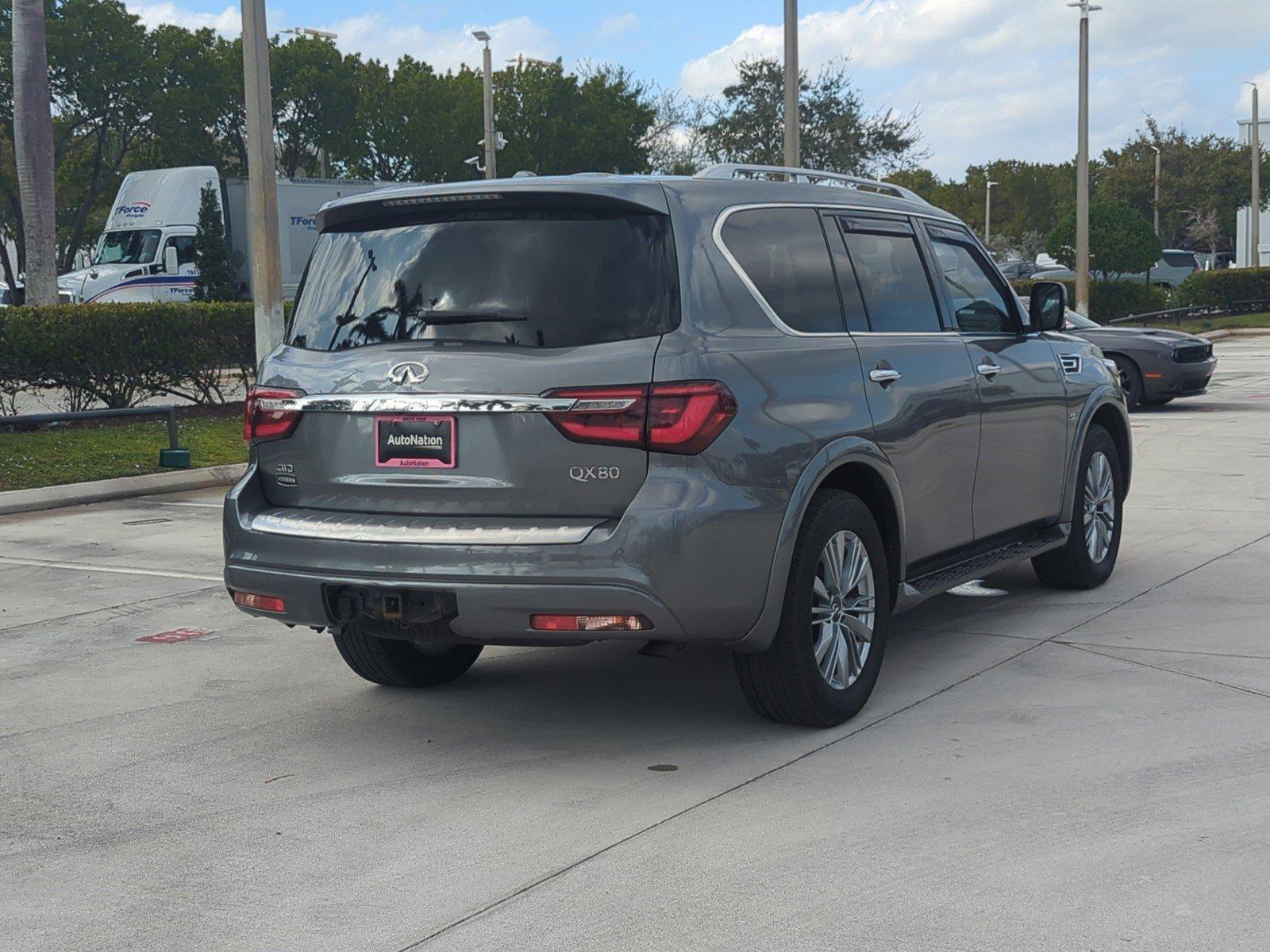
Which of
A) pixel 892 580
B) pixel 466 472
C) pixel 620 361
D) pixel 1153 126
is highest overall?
pixel 1153 126

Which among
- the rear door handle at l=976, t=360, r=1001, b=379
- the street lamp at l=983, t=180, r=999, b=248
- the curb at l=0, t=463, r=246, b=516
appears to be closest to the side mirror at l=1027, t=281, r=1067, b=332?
the rear door handle at l=976, t=360, r=1001, b=379

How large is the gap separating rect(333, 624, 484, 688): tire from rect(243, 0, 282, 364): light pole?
10384 mm

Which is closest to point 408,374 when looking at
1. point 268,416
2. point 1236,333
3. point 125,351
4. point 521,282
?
point 521,282

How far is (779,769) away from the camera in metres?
5.11

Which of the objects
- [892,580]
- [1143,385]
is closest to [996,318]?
[892,580]

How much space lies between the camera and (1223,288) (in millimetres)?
45844

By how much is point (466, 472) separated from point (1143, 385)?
50.6 ft

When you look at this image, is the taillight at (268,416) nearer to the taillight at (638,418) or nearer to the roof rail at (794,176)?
the taillight at (638,418)

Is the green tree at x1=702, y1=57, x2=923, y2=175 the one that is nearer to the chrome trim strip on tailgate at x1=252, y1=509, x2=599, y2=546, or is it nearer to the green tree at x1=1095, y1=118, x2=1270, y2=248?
the green tree at x1=1095, y1=118, x2=1270, y2=248

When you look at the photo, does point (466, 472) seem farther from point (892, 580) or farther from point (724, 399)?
point (892, 580)

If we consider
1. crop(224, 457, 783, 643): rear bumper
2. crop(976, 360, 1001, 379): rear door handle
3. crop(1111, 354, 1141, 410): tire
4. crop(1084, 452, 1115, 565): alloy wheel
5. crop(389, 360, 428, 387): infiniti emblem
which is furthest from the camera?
crop(1111, 354, 1141, 410): tire

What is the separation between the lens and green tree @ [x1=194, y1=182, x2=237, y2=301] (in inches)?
1325

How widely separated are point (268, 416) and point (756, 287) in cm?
176

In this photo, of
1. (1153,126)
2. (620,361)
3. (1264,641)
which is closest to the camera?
(620,361)
